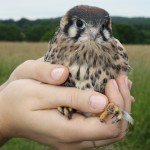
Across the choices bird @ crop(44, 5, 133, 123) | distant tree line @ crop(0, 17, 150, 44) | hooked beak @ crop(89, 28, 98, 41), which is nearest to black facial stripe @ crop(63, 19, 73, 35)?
bird @ crop(44, 5, 133, 123)

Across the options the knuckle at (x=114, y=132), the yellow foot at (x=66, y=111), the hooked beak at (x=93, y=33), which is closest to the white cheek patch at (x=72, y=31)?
the hooked beak at (x=93, y=33)

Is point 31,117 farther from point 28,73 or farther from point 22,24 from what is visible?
point 22,24

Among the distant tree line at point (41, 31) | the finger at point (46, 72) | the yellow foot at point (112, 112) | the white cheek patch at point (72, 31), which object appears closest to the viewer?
the yellow foot at point (112, 112)

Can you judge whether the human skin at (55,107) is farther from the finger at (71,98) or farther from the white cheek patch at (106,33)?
the white cheek patch at (106,33)

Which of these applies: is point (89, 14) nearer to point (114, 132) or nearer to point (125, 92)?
point (125, 92)

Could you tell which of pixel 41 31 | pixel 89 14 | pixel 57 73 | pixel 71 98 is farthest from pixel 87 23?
pixel 41 31
